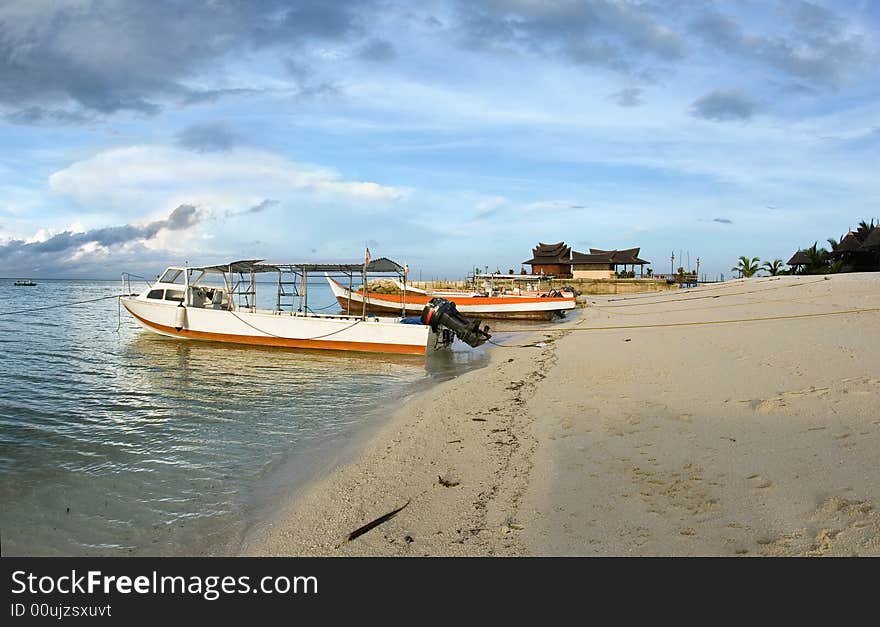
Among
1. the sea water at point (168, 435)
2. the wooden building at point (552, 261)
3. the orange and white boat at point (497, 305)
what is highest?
the wooden building at point (552, 261)

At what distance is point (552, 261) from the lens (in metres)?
64.7

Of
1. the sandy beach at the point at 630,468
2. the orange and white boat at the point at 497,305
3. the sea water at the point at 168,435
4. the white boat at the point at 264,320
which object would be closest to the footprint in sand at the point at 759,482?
the sandy beach at the point at 630,468

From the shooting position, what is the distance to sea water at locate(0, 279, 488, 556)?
18.5 feet

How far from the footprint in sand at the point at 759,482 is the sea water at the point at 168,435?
495 centimetres

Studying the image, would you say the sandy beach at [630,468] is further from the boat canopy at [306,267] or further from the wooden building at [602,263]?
the wooden building at [602,263]

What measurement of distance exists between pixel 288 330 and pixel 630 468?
638 inches

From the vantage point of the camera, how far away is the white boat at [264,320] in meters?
19.0

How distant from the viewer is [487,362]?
16844 millimetres

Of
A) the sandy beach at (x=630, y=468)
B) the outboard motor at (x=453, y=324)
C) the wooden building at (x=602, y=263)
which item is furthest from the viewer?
the wooden building at (x=602, y=263)

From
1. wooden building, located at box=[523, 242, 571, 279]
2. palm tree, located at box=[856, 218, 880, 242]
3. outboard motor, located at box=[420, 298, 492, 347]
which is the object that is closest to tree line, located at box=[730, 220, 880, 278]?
palm tree, located at box=[856, 218, 880, 242]

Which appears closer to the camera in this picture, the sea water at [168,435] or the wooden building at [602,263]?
the sea water at [168,435]

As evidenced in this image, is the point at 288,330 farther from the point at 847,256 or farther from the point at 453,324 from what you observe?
the point at 847,256

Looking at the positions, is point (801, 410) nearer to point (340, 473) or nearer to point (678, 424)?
point (678, 424)

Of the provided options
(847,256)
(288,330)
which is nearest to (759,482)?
(288,330)
